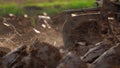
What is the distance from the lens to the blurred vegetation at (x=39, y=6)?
18.6m

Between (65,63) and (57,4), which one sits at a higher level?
(65,63)

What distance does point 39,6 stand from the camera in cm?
1970

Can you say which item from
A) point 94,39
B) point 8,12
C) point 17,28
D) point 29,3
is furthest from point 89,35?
point 29,3

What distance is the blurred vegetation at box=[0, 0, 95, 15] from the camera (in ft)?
61.1

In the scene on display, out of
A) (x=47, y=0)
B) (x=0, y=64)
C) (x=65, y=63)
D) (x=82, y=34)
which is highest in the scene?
(x=65, y=63)

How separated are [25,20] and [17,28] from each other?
1148 mm

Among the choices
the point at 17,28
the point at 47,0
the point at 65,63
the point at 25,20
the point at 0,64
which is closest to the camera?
the point at 65,63

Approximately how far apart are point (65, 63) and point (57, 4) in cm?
1314

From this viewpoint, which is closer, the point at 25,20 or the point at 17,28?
the point at 17,28

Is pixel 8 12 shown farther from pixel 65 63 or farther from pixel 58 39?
pixel 65 63

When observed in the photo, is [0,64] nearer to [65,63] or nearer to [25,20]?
[65,63]

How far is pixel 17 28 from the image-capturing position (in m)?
16.7

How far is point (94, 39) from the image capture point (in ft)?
37.2

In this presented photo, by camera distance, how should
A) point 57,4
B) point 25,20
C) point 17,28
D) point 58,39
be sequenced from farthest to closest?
point 57,4, point 25,20, point 17,28, point 58,39
